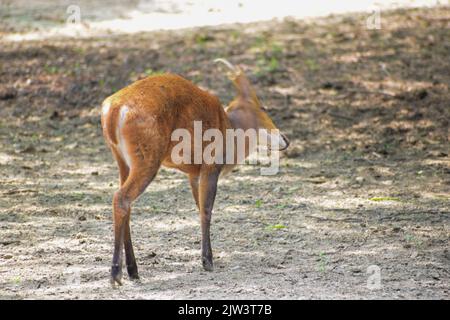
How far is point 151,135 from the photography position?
18.1 feet

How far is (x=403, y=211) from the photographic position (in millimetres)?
7305

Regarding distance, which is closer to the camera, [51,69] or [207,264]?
[207,264]

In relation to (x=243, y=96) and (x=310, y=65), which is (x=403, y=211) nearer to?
(x=243, y=96)

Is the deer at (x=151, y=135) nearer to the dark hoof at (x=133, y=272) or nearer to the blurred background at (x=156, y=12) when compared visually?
the dark hoof at (x=133, y=272)

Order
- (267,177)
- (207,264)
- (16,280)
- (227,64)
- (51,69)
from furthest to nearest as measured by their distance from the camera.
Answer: (51,69), (267,177), (227,64), (207,264), (16,280)

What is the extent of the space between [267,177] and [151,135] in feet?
10.1

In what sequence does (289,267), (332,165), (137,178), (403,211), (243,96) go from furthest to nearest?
1. (332,165)
2. (403,211)
3. (243,96)
4. (289,267)
5. (137,178)

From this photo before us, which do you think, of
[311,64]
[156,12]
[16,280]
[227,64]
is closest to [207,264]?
[16,280]

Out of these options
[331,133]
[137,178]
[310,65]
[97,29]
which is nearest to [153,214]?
[137,178]

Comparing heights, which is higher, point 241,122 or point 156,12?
point 156,12

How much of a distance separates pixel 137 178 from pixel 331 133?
4.56 m

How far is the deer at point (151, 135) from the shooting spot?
5500 mm

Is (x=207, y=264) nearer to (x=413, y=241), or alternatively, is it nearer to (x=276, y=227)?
(x=276, y=227)

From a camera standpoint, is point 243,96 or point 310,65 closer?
point 243,96
